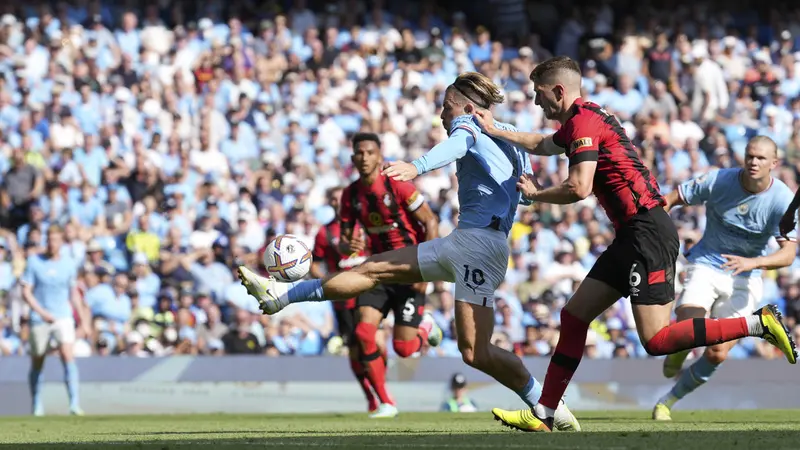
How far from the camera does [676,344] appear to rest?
903 cm

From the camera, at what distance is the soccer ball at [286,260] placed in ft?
34.5

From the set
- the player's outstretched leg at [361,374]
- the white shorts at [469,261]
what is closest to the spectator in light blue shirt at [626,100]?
the player's outstretched leg at [361,374]

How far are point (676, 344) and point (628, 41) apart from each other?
1860 centimetres

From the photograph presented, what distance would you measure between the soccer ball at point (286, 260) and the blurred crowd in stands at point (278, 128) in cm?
740

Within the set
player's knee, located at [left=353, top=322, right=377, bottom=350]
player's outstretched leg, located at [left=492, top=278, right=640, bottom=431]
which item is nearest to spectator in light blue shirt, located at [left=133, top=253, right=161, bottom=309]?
player's knee, located at [left=353, top=322, right=377, bottom=350]

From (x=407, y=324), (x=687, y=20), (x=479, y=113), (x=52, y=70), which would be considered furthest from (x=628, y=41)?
(x=479, y=113)

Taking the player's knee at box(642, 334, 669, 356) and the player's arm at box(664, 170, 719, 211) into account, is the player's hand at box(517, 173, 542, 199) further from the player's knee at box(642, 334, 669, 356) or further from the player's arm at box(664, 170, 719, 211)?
the player's arm at box(664, 170, 719, 211)

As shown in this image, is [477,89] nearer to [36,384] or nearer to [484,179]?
[484,179]

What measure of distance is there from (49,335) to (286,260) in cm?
716

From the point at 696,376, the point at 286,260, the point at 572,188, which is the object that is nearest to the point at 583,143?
the point at 572,188

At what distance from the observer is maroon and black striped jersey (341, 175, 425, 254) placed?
527 inches

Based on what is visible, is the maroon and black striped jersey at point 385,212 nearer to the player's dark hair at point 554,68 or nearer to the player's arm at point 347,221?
the player's arm at point 347,221

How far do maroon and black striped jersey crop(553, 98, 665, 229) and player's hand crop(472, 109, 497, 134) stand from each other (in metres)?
0.58

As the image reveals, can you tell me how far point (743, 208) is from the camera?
1216 cm
